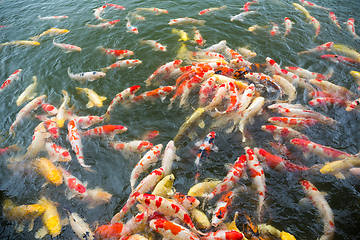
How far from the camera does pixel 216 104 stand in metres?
5.54

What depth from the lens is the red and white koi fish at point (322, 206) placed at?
346cm

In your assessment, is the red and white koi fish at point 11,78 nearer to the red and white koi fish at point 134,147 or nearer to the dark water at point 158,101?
the dark water at point 158,101

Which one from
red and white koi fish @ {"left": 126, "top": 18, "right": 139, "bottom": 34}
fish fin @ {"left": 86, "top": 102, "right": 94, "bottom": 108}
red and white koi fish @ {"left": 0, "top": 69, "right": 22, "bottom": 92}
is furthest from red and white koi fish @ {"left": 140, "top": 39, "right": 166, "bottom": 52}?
red and white koi fish @ {"left": 0, "top": 69, "right": 22, "bottom": 92}

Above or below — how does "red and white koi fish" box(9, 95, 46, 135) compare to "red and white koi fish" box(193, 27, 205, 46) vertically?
below

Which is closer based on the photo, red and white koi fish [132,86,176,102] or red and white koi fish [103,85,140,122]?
red and white koi fish [103,85,140,122]

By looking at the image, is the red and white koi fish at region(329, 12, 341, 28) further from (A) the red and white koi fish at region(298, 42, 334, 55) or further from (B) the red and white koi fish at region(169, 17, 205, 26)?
(B) the red and white koi fish at region(169, 17, 205, 26)

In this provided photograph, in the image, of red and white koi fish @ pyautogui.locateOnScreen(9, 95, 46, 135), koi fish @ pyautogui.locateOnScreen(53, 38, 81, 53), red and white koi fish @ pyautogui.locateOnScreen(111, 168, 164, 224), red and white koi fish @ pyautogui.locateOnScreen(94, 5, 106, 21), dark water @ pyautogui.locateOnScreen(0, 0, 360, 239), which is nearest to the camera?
red and white koi fish @ pyautogui.locateOnScreen(111, 168, 164, 224)

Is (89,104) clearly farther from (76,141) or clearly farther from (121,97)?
(76,141)

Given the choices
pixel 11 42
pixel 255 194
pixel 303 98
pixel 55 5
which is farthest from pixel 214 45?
pixel 55 5

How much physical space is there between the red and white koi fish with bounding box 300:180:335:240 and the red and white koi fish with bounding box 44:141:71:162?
5.28m

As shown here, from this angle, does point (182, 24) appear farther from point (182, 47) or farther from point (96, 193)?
point (96, 193)

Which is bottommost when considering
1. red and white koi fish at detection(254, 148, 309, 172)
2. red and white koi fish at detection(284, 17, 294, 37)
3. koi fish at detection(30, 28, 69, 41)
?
red and white koi fish at detection(254, 148, 309, 172)

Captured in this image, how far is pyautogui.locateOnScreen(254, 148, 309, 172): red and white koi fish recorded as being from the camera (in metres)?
4.21

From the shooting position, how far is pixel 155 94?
19.3ft
